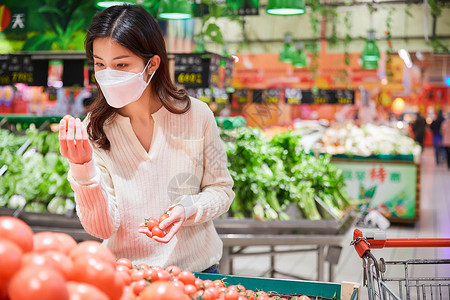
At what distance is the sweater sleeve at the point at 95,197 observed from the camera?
79.6 inches

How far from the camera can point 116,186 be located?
2275mm

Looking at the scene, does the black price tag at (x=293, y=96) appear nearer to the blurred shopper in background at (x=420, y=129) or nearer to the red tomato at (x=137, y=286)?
the blurred shopper in background at (x=420, y=129)

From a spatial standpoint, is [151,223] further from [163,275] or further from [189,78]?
[189,78]

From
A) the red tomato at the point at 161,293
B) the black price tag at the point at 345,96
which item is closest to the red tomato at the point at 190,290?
the red tomato at the point at 161,293

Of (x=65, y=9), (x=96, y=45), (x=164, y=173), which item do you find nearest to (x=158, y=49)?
(x=96, y=45)

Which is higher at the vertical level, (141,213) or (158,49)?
(158,49)

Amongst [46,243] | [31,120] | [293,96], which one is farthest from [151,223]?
[293,96]

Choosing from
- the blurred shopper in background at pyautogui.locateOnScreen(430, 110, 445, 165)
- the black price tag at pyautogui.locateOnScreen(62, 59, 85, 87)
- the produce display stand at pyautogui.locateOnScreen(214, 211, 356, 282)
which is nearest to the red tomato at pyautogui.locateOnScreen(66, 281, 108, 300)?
the produce display stand at pyautogui.locateOnScreen(214, 211, 356, 282)

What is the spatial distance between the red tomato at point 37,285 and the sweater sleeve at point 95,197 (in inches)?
37.9

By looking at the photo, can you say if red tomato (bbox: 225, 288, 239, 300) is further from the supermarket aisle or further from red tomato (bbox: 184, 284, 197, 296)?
the supermarket aisle

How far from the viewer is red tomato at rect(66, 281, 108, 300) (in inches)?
43.0

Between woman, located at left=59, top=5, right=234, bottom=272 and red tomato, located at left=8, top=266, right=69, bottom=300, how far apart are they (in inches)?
39.7

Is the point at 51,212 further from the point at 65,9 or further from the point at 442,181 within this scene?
the point at 442,181

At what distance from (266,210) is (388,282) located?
3.01 meters
